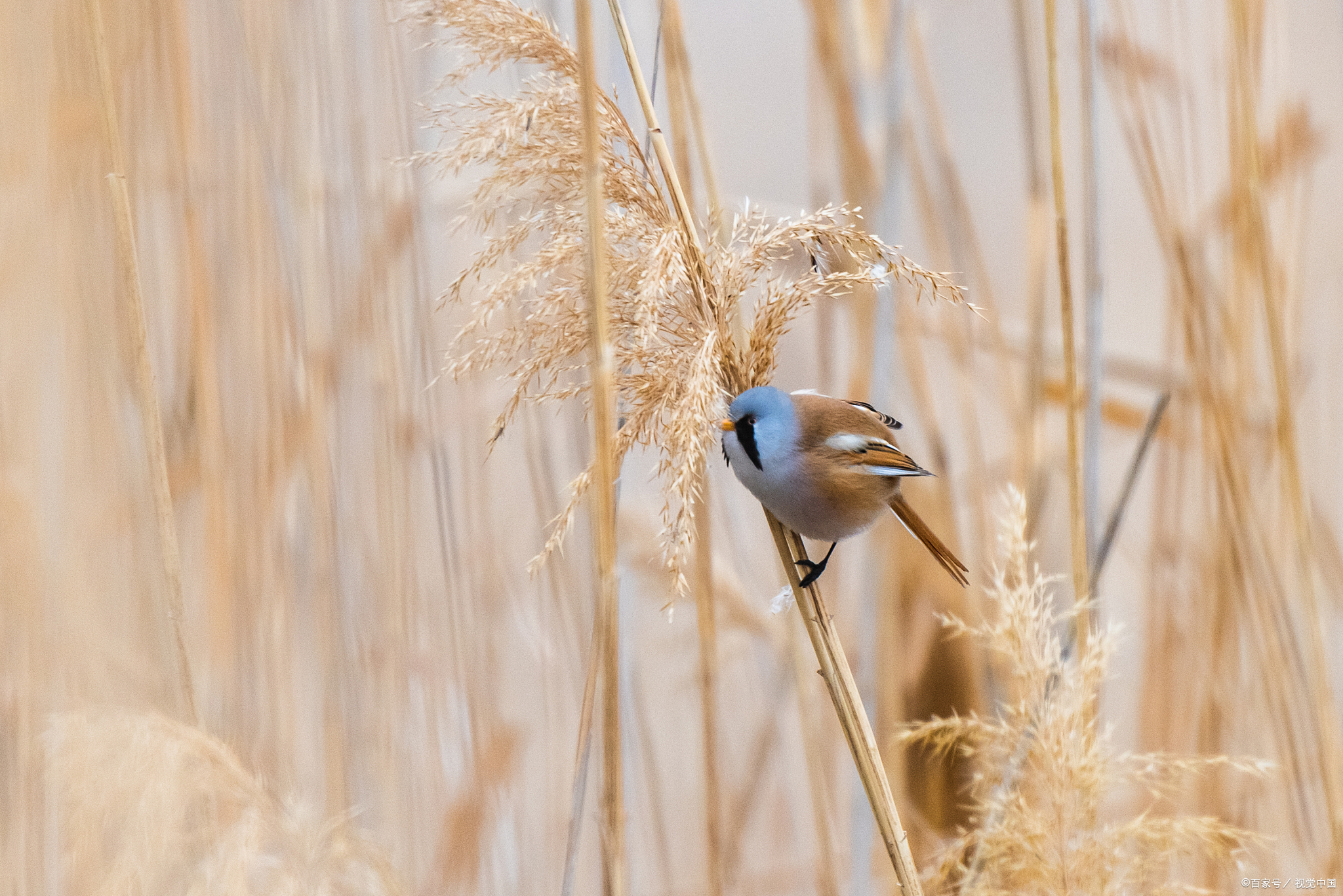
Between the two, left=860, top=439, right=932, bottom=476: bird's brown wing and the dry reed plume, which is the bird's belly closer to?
left=860, top=439, right=932, bottom=476: bird's brown wing

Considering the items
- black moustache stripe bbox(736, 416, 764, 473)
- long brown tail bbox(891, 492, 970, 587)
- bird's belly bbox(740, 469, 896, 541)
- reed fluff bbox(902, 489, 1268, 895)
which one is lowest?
reed fluff bbox(902, 489, 1268, 895)

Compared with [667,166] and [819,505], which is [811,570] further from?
[667,166]

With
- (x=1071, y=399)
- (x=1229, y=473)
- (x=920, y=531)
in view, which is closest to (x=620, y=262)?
(x=920, y=531)

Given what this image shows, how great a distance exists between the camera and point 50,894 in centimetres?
105

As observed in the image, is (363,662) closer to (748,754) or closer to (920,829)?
(748,754)

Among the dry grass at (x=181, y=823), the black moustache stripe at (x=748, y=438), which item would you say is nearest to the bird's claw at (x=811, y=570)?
the black moustache stripe at (x=748, y=438)

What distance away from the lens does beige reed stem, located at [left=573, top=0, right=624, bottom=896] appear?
0.60 metres

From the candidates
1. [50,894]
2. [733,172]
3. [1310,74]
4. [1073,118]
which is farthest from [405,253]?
[1310,74]

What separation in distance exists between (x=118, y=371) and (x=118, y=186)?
0.47 meters

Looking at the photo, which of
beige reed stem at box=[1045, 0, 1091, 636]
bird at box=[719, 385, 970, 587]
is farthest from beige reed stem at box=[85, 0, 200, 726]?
beige reed stem at box=[1045, 0, 1091, 636]

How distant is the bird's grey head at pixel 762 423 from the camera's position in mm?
748

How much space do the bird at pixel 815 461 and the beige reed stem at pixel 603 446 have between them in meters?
0.14

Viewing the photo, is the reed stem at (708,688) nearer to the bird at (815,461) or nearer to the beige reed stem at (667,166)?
the bird at (815,461)

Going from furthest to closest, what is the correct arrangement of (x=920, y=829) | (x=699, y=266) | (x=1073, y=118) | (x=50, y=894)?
(x=1073, y=118)
(x=920, y=829)
(x=50, y=894)
(x=699, y=266)
